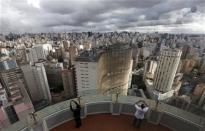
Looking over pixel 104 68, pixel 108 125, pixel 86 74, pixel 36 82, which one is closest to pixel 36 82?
pixel 36 82

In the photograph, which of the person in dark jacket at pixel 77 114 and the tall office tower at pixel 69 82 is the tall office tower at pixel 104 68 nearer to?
the tall office tower at pixel 69 82

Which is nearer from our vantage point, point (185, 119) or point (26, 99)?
point (185, 119)

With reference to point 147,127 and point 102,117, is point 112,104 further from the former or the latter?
point 147,127

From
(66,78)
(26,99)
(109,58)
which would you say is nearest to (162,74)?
(109,58)

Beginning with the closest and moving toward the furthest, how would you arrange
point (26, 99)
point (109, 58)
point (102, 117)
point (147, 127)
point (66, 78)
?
point (147, 127) → point (102, 117) → point (26, 99) → point (109, 58) → point (66, 78)

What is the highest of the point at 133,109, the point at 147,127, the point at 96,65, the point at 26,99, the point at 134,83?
the point at 133,109

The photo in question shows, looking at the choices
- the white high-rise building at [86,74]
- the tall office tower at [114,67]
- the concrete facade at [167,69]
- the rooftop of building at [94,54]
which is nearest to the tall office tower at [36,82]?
the white high-rise building at [86,74]

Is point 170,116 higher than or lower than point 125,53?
higher
